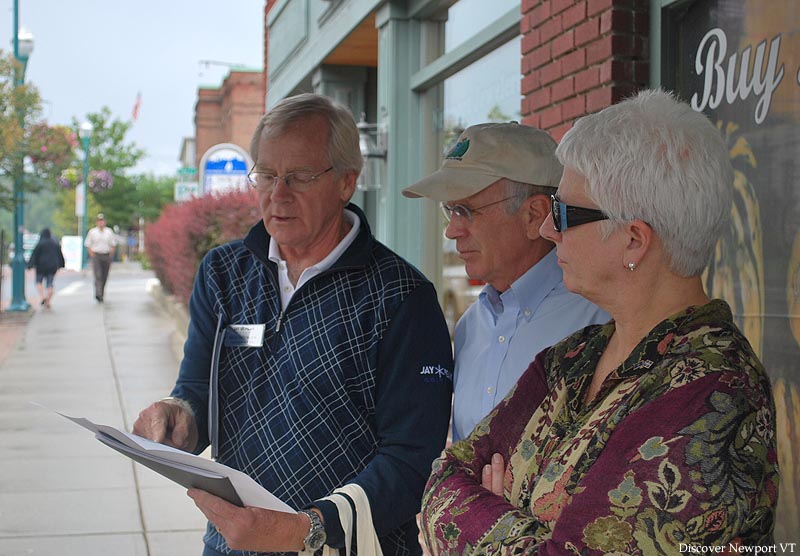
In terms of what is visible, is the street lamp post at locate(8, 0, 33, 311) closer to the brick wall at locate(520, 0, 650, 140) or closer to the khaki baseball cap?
the brick wall at locate(520, 0, 650, 140)

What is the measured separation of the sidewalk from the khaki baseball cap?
155 inches

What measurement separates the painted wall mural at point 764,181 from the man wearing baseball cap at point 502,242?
3.74ft

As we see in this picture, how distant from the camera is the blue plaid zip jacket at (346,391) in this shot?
2629 mm

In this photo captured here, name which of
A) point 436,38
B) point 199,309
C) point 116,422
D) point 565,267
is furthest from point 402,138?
point 565,267

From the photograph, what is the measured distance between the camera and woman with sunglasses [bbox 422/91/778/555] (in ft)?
5.23

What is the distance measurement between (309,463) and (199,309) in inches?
24.8

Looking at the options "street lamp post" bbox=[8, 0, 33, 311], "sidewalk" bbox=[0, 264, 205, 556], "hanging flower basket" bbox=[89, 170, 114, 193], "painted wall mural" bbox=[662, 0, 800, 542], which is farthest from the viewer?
"hanging flower basket" bbox=[89, 170, 114, 193]

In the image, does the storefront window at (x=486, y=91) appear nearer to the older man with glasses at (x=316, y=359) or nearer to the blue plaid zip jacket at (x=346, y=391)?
the older man with glasses at (x=316, y=359)

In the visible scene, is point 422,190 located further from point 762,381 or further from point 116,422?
point 116,422

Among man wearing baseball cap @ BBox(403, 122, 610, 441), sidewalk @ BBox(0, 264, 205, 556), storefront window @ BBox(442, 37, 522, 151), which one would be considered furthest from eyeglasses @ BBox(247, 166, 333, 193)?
sidewalk @ BBox(0, 264, 205, 556)

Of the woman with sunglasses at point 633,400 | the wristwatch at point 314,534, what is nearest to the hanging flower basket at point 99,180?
the wristwatch at point 314,534

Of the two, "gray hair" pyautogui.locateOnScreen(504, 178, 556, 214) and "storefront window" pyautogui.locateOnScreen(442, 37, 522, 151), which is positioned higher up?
"storefront window" pyautogui.locateOnScreen(442, 37, 522, 151)

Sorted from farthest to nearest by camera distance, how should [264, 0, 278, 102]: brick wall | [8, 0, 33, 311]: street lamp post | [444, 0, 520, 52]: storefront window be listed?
1. [8, 0, 33, 311]: street lamp post
2. [264, 0, 278, 102]: brick wall
3. [444, 0, 520, 52]: storefront window

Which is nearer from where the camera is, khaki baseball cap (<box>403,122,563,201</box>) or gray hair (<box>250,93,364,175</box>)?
khaki baseball cap (<box>403,122,563,201</box>)
